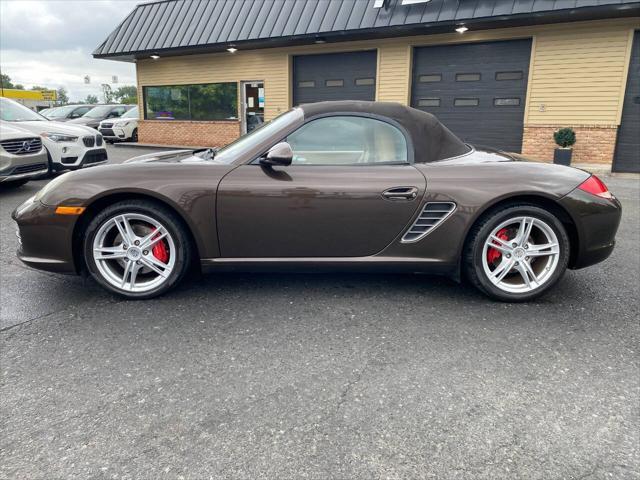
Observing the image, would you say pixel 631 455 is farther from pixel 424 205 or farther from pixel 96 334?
pixel 96 334

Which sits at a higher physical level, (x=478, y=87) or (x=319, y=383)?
(x=478, y=87)

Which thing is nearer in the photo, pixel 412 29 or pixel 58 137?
pixel 58 137

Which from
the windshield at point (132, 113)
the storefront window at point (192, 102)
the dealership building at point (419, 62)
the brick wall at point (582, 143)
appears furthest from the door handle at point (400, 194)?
the windshield at point (132, 113)

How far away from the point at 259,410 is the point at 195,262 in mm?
1595

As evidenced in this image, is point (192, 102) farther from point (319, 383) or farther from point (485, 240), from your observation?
point (319, 383)

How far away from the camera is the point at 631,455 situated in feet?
5.91

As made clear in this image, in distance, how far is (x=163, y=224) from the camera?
10.4 feet

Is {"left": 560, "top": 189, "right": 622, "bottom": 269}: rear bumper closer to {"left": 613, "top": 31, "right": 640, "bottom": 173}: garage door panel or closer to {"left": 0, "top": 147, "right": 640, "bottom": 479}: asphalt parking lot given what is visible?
{"left": 0, "top": 147, "right": 640, "bottom": 479}: asphalt parking lot

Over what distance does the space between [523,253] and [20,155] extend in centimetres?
709

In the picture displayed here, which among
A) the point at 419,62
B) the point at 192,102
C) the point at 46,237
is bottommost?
the point at 46,237

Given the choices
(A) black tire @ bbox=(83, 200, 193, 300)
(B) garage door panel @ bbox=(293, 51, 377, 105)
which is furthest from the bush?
(A) black tire @ bbox=(83, 200, 193, 300)

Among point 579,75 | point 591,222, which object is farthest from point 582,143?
point 591,222

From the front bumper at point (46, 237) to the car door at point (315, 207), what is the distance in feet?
3.31

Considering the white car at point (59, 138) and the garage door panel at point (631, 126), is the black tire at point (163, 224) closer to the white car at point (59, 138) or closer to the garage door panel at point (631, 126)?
the white car at point (59, 138)
